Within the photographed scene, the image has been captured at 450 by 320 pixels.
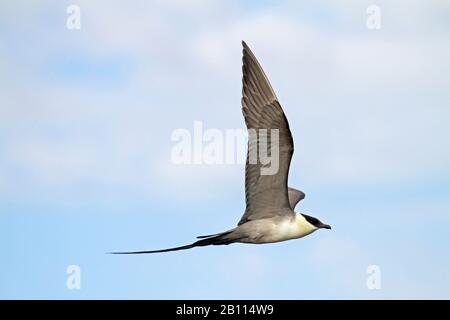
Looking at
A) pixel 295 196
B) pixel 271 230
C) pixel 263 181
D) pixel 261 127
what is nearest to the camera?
pixel 261 127

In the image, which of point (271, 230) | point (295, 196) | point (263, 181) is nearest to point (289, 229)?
point (271, 230)

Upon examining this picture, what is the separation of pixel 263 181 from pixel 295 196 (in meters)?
3.34

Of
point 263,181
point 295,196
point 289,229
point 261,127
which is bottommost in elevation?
point 289,229

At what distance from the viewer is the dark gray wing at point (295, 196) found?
69.3ft

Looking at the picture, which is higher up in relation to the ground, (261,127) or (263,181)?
(261,127)

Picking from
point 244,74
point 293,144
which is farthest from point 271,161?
point 244,74

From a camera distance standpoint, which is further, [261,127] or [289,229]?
[289,229]

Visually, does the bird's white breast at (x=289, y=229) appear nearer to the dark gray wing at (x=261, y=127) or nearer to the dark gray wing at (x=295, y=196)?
the dark gray wing at (x=261, y=127)

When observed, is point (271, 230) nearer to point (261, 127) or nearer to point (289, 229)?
point (289, 229)

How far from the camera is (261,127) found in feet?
58.3

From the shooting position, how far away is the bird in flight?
17.8 meters

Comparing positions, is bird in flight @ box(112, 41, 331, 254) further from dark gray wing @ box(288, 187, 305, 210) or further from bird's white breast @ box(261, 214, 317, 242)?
dark gray wing @ box(288, 187, 305, 210)

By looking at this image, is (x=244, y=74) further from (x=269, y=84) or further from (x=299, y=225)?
(x=299, y=225)
